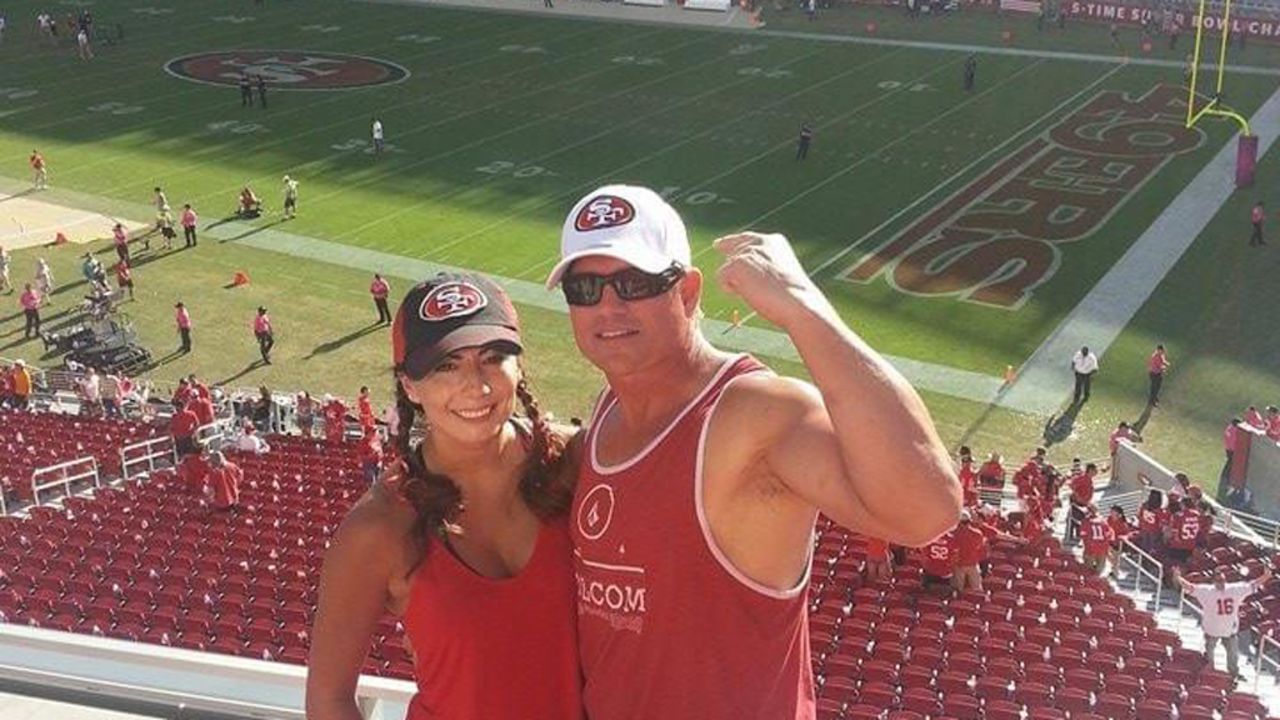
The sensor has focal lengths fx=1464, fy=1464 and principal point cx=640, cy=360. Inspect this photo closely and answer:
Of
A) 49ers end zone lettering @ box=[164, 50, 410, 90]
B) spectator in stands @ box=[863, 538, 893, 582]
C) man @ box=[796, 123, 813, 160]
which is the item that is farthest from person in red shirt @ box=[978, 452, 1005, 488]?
49ers end zone lettering @ box=[164, 50, 410, 90]

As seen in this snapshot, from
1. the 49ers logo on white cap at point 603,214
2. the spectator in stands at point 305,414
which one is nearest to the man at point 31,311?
the spectator in stands at point 305,414

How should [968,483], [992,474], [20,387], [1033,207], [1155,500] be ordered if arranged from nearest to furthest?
1. [968,483]
2. [1155,500]
3. [992,474]
4. [20,387]
5. [1033,207]

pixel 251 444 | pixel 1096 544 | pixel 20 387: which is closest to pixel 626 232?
pixel 1096 544

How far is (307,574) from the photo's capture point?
1159 cm

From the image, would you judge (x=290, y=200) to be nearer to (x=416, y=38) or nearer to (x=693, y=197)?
(x=693, y=197)

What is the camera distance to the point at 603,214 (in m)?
2.79

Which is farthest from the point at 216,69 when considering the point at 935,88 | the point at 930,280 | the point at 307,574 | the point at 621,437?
the point at 621,437

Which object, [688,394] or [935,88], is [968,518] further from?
[935,88]

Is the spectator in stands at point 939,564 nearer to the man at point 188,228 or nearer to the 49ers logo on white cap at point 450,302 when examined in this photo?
the 49ers logo on white cap at point 450,302

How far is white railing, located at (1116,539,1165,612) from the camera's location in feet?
42.8

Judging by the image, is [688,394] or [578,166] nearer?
[688,394]

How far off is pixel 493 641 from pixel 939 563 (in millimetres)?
9345

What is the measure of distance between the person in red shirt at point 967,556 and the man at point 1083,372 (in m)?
8.18

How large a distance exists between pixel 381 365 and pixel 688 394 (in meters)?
19.0
